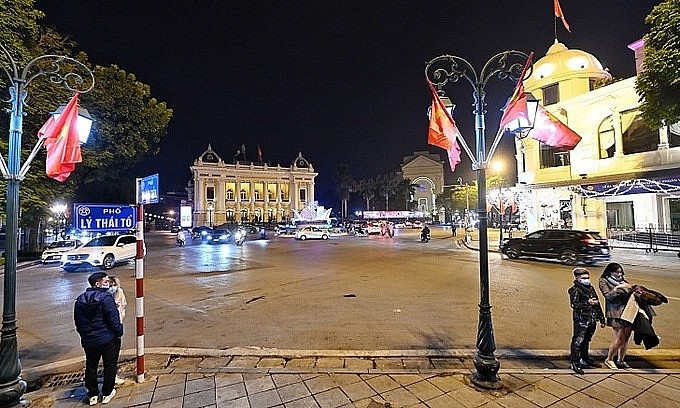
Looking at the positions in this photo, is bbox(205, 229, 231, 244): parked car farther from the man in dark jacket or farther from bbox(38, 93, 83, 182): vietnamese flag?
the man in dark jacket

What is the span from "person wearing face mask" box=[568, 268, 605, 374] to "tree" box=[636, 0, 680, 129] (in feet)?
33.9

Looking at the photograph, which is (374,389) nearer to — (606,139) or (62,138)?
(62,138)

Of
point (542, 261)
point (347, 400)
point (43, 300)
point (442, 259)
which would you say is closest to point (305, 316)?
point (347, 400)

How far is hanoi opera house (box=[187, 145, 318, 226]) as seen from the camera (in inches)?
3093

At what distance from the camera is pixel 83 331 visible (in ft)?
13.9

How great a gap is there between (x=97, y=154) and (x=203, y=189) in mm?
59727

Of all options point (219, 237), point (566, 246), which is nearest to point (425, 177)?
point (219, 237)

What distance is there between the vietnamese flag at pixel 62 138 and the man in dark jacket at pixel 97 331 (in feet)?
7.12

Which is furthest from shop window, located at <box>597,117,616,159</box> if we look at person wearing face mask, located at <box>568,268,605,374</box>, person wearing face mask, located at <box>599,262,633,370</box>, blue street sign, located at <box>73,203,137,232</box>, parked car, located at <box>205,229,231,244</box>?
parked car, located at <box>205,229,231,244</box>

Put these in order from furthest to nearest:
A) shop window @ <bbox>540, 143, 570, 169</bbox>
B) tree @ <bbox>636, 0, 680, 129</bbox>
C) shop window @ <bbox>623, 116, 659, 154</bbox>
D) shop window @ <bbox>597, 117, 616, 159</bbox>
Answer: shop window @ <bbox>540, 143, 570, 169</bbox>, shop window @ <bbox>597, 117, 616, 159</bbox>, shop window @ <bbox>623, 116, 659, 154</bbox>, tree @ <bbox>636, 0, 680, 129</bbox>

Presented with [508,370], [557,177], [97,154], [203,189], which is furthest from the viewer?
[203,189]

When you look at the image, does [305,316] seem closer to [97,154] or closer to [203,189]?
[97,154]

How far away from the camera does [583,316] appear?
16.6ft

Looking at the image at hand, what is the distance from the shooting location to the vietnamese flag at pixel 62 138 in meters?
5.31
